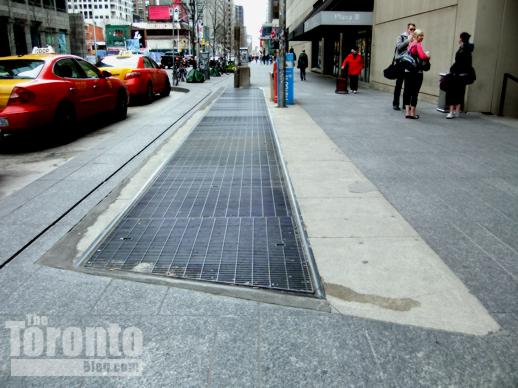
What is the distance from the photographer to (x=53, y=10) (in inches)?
2099

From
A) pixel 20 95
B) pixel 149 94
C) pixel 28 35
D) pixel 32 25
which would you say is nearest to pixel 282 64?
pixel 149 94

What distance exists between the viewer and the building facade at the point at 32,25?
141ft

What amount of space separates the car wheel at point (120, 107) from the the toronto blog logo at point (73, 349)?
9927 millimetres

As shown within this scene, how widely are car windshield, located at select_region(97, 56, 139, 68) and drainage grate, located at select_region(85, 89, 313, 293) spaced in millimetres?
9679

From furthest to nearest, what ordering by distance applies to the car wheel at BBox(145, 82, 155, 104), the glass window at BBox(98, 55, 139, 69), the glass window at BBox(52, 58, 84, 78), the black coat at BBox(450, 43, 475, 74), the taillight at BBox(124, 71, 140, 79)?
the car wheel at BBox(145, 82, 155, 104) < the glass window at BBox(98, 55, 139, 69) < the taillight at BBox(124, 71, 140, 79) < the black coat at BBox(450, 43, 475, 74) < the glass window at BBox(52, 58, 84, 78)

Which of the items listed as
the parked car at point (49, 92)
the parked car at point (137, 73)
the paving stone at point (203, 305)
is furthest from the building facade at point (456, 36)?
the paving stone at point (203, 305)

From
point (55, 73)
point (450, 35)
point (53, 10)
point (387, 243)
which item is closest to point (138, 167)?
point (55, 73)

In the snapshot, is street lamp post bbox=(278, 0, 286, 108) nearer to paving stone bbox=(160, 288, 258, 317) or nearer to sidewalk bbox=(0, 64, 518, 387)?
sidewalk bbox=(0, 64, 518, 387)

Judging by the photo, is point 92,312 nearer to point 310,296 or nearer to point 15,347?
point 15,347

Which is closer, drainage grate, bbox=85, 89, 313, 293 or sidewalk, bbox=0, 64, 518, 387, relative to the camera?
sidewalk, bbox=0, 64, 518, 387

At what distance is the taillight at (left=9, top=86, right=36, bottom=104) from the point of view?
27.0 feet

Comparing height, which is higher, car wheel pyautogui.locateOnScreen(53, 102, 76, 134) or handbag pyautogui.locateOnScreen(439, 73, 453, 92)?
handbag pyautogui.locateOnScreen(439, 73, 453, 92)

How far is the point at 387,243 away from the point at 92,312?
2.38 meters

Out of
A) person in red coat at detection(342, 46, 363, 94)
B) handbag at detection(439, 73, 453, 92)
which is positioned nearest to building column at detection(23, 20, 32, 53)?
person in red coat at detection(342, 46, 363, 94)
